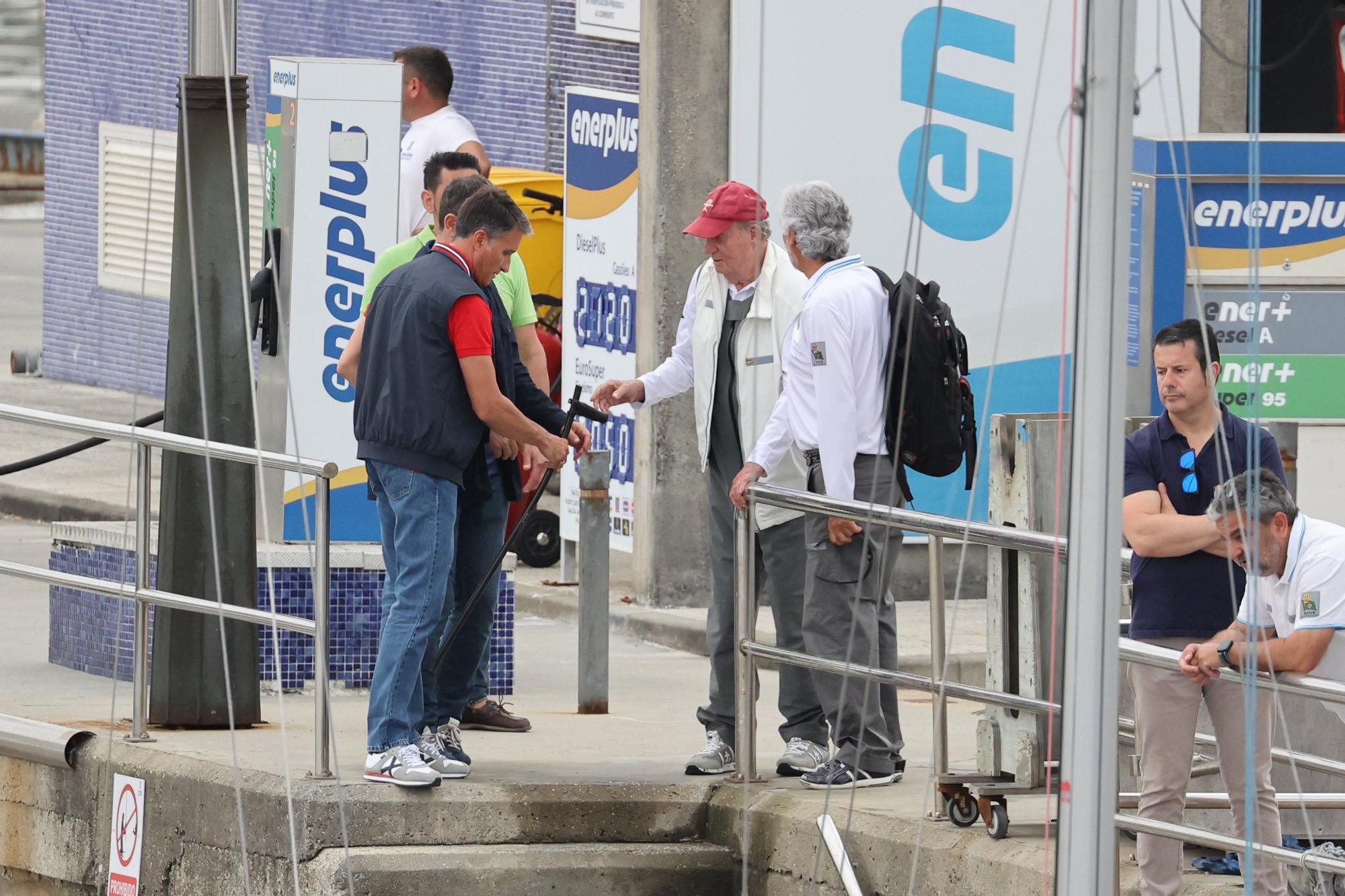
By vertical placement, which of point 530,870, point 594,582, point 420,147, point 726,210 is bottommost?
point 530,870

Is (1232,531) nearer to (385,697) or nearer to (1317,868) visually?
(1317,868)

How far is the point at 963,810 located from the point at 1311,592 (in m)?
1.16

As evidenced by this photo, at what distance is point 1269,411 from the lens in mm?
7484

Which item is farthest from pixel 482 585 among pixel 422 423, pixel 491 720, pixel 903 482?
pixel 903 482

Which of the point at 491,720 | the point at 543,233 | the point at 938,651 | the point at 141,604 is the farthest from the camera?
the point at 543,233

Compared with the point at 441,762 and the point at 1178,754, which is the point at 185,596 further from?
the point at 1178,754

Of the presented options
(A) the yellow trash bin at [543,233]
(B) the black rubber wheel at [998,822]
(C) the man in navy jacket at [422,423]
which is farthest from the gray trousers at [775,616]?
(A) the yellow trash bin at [543,233]

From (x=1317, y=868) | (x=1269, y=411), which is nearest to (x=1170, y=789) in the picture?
(x=1317, y=868)

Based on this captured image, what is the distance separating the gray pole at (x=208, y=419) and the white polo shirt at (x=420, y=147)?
5.45ft

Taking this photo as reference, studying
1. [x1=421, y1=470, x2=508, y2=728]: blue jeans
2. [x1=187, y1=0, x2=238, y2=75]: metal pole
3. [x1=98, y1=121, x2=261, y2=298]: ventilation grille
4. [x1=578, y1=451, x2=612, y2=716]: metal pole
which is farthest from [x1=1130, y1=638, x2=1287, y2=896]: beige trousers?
[x1=98, y1=121, x2=261, y2=298]: ventilation grille

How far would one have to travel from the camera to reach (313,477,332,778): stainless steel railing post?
6.02 m

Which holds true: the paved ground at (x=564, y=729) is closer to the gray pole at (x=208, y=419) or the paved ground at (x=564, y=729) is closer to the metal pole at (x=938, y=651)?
the metal pole at (x=938, y=651)

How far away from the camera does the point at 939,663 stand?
5824 millimetres

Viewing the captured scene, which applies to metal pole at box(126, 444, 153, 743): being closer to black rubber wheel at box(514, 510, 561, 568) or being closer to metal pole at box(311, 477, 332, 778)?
metal pole at box(311, 477, 332, 778)
